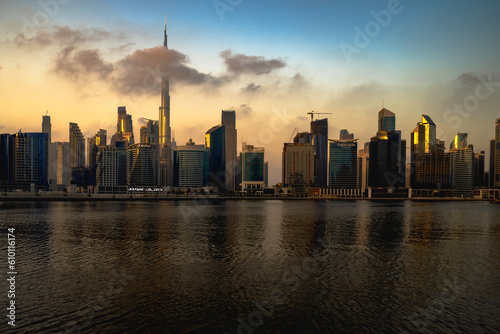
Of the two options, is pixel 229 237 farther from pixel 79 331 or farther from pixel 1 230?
pixel 1 230

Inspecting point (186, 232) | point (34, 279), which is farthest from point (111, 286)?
point (186, 232)

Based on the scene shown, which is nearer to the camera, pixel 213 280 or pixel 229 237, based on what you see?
pixel 213 280

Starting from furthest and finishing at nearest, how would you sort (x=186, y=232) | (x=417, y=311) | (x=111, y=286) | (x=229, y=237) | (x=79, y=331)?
(x=186, y=232)
(x=229, y=237)
(x=111, y=286)
(x=417, y=311)
(x=79, y=331)

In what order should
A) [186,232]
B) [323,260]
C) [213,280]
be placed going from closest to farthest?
[213,280], [323,260], [186,232]

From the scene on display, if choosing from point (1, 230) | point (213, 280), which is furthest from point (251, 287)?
point (1, 230)

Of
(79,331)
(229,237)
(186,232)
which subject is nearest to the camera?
(79,331)

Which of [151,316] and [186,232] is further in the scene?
[186,232]

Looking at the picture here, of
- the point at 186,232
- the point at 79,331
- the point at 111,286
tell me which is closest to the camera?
the point at 79,331

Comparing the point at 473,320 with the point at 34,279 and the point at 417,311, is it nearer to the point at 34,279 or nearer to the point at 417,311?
the point at 417,311

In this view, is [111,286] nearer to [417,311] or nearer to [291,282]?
[291,282]
